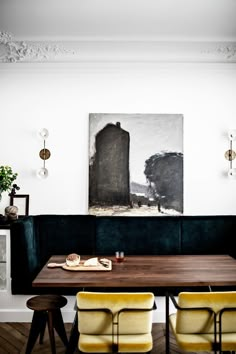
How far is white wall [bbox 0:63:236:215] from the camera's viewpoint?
4.59 meters

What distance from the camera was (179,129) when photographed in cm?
458

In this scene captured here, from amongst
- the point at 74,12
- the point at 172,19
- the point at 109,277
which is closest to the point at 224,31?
the point at 172,19

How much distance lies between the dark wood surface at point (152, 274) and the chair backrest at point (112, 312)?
1.38 ft

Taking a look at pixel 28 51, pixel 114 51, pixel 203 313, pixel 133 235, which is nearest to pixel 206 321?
pixel 203 313

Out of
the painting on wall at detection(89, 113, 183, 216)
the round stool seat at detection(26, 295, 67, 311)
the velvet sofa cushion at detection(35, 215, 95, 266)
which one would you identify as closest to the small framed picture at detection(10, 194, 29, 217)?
the velvet sofa cushion at detection(35, 215, 95, 266)

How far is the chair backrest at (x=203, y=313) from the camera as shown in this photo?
2.24m

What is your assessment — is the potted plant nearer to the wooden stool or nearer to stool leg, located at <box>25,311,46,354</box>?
→ the wooden stool

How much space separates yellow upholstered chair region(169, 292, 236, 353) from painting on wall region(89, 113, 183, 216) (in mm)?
2264

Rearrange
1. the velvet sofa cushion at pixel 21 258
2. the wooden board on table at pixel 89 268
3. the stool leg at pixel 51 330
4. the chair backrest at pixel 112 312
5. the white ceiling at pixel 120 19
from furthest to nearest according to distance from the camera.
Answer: the velvet sofa cushion at pixel 21 258, the white ceiling at pixel 120 19, the stool leg at pixel 51 330, the wooden board on table at pixel 89 268, the chair backrest at pixel 112 312

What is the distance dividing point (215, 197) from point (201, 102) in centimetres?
118

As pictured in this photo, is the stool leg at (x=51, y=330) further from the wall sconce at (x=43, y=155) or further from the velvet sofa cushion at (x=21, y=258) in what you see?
the wall sconce at (x=43, y=155)

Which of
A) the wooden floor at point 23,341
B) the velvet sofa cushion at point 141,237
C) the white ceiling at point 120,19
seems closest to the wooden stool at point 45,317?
the wooden floor at point 23,341

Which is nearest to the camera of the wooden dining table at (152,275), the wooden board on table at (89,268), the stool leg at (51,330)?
the wooden dining table at (152,275)

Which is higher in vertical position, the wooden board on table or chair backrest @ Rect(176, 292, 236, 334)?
the wooden board on table
